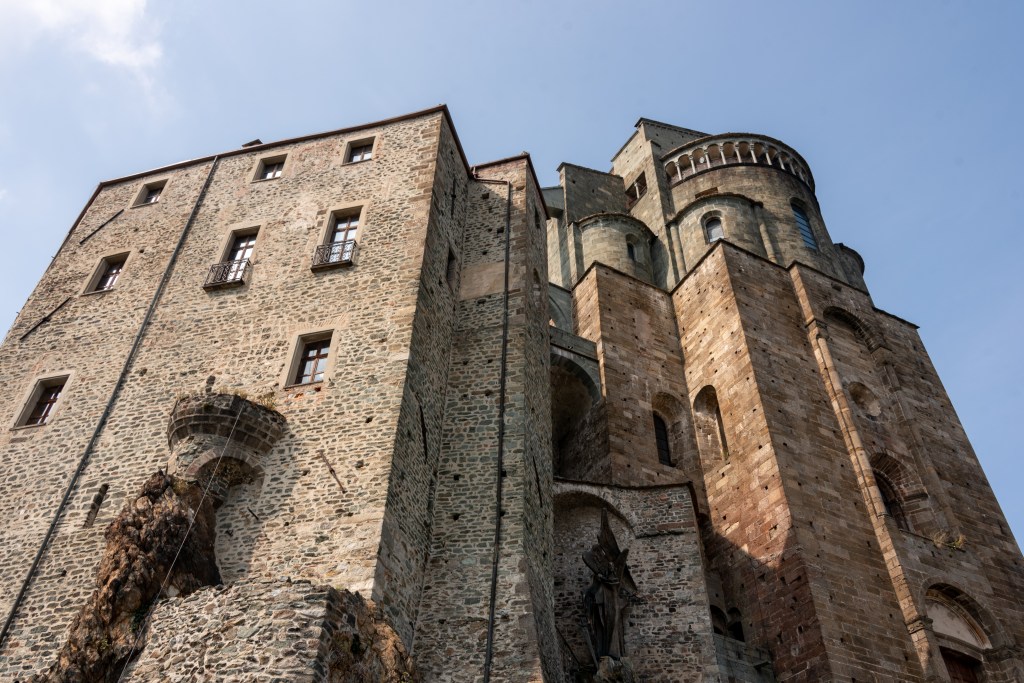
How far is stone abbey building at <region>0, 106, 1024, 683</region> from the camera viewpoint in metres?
13.5

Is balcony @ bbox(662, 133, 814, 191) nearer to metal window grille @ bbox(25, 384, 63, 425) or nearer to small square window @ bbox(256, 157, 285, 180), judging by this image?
Answer: small square window @ bbox(256, 157, 285, 180)

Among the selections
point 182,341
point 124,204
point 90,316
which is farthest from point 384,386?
point 124,204

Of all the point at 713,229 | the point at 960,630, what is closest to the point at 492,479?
the point at 960,630

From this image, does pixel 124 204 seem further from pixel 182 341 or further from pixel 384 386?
pixel 384 386

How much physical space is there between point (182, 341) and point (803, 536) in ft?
45.1

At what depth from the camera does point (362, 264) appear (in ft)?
60.4

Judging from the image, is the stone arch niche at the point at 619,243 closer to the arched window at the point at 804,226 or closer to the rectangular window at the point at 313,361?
the arched window at the point at 804,226

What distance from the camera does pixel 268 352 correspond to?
17.1 m

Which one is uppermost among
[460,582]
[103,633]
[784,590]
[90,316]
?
[90,316]

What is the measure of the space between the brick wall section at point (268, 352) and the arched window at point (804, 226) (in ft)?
49.2

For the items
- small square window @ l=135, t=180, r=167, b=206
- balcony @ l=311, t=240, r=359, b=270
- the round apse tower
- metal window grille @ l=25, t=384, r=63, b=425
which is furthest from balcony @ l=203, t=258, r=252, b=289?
the round apse tower

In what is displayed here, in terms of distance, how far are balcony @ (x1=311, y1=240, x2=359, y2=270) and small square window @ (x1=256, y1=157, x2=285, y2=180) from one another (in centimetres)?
404

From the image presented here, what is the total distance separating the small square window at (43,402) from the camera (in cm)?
1755

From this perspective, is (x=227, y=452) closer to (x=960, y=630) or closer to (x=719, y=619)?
(x=719, y=619)
